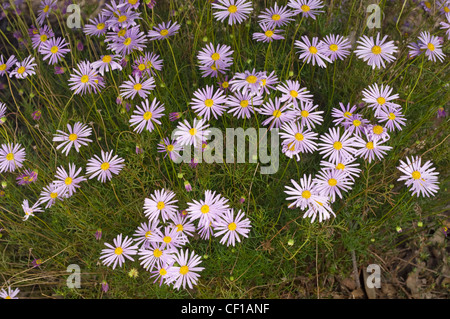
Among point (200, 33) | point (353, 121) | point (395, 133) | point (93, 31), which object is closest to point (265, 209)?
point (353, 121)

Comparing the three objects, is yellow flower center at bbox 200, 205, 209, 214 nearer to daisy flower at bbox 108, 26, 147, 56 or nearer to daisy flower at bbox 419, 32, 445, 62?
daisy flower at bbox 108, 26, 147, 56

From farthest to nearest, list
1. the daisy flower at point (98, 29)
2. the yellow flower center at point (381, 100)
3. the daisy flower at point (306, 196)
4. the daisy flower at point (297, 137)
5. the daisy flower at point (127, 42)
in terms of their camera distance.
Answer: the daisy flower at point (98, 29)
the daisy flower at point (127, 42)
the yellow flower center at point (381, 100)
the daisy flower at point (297, 137)
the daisy flower at point (306, 196)

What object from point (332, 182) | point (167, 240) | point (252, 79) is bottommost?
point (167, 240)

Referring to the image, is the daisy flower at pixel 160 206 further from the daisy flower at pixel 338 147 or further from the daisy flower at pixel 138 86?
the daisy flower at pixel 338 147

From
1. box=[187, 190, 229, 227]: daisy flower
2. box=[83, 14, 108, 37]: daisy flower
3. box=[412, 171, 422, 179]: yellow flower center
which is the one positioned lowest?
box=[187, 190, 229, 227]: daisy flower

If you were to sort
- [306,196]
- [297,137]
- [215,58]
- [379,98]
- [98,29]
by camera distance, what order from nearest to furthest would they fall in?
[306,196], [297,137], [379,98], [215,58], [98,29]

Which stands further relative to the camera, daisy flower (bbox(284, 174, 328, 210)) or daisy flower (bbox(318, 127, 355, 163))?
daisy flower (bbox(318, 127, 355, 163))

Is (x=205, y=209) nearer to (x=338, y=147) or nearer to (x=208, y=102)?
(x=208, y=102)

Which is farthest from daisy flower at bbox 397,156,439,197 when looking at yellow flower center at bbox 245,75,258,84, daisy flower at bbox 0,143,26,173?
daisy flower at bbox 0,143,26,173

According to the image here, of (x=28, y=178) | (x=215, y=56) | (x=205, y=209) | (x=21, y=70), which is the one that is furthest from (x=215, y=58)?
(x=28, y=178)

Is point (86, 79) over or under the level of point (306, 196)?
over

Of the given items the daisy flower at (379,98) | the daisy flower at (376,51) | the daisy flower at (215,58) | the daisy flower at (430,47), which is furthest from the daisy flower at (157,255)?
the daisy flower at (430,47)

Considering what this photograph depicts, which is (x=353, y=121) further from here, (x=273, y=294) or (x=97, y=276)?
(x=97, y=276)
